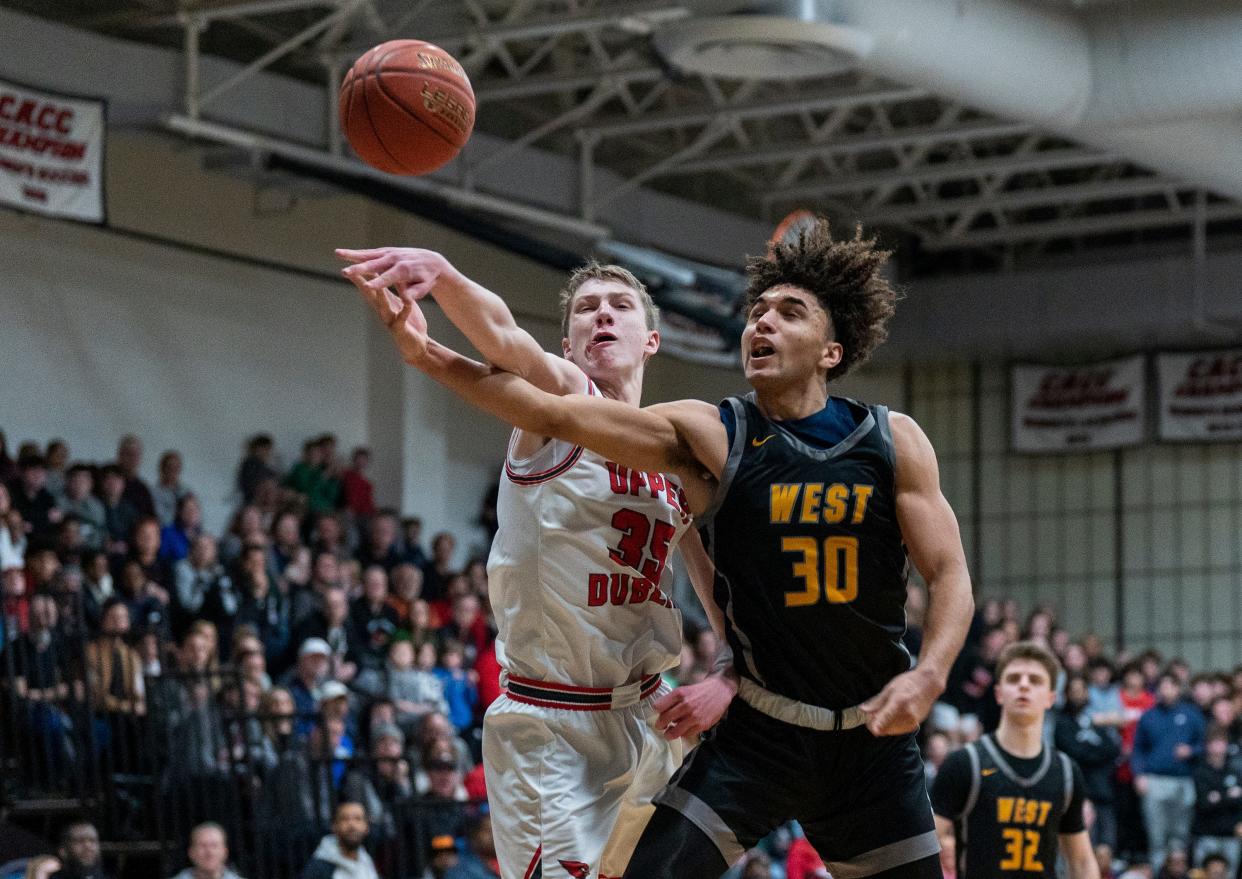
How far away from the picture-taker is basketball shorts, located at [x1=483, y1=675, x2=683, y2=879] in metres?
5.60

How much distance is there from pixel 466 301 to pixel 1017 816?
12.0ft

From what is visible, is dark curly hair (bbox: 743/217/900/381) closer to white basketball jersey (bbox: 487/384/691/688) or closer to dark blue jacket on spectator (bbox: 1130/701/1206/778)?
white basketball jersey (bbox: 487/384/691/688)

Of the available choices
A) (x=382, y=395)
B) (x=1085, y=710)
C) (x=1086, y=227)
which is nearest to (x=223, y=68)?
(x=382, y=395)

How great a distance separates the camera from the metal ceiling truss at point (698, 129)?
16531 millimetres

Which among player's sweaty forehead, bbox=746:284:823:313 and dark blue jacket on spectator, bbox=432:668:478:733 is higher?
player's sweaty forehead, bbox=746:284:823:313

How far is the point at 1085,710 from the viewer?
16906mm

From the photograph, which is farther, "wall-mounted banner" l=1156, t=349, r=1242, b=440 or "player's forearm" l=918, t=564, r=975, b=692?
"wall-mounted banner" l=1156, t=349, r=1242, b=440

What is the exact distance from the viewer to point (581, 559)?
5.64 m

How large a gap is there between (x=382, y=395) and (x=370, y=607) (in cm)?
534

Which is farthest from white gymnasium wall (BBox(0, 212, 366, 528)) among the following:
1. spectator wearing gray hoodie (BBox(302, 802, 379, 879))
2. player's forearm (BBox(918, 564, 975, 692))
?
player's forearm (BBox(918, 564, 975, 692))

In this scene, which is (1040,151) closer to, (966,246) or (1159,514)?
(966,246)

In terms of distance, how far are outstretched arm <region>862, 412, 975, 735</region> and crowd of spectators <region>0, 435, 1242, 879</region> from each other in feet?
19.3

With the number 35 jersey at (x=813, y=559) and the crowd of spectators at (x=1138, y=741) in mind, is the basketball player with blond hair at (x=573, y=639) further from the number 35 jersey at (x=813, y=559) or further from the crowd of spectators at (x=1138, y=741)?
the crowd of spectators at (x=1138, y=741)

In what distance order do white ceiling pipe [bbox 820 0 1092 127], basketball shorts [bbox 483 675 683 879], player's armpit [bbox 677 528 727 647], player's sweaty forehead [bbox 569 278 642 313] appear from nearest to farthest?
player's armpit [bbox 677 528 727 647], basketball shorts [bbox 483 675 683 879], player's sweaty forehead [bbox 569 278 642 313], white ceiling pipe [bbox 820 0 1092 127]
